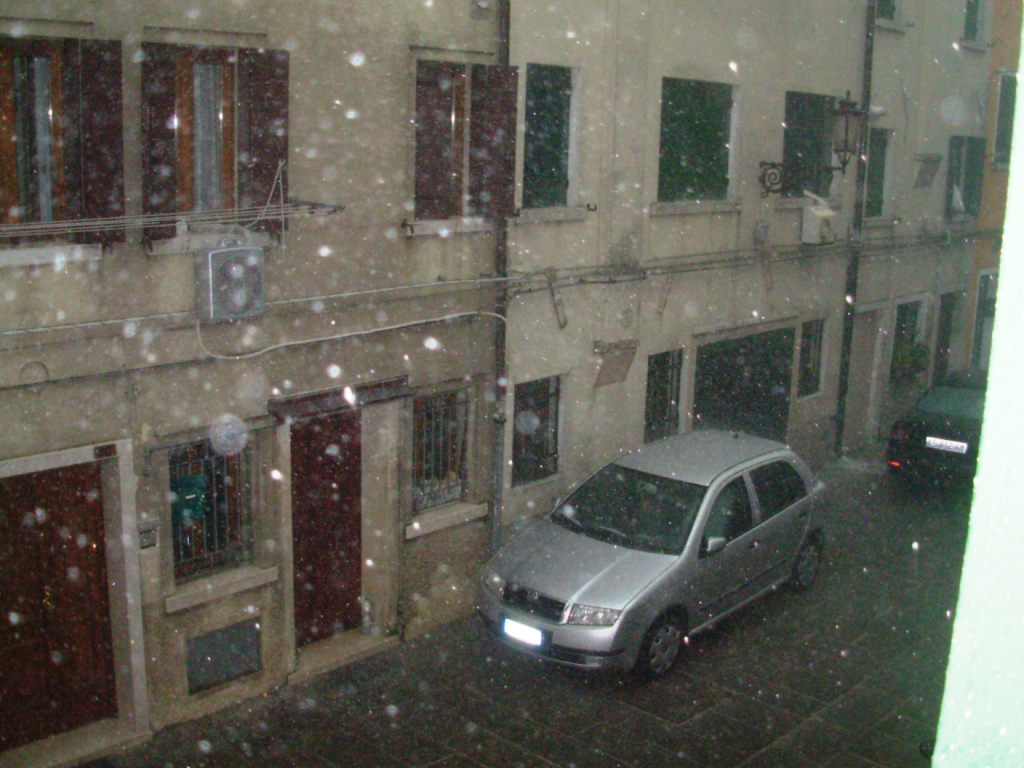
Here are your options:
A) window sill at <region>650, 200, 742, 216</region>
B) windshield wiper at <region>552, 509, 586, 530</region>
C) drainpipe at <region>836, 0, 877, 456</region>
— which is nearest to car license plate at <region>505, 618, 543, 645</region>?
windshield wiper at <region>552, 509, 586, 530</region>

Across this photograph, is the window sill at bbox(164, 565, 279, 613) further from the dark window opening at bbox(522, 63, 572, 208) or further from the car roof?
the dark window opening at bbox(522, 63, 572, 208)

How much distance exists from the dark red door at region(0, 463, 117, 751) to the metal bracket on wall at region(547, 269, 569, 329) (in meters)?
4.92

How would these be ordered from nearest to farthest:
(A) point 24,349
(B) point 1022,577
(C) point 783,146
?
(B) point 1022,577
(A) point 24,349
(C) point 783,146

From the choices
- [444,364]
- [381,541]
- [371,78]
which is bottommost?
[381,541]

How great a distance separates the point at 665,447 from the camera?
11148mm

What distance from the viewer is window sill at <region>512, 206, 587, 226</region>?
10727mm

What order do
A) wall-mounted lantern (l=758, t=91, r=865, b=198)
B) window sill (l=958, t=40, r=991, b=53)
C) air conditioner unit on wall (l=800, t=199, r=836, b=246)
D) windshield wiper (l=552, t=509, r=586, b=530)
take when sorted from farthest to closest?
window sill (l=958, t=40, r=991, b=53), air conditioner unit on wall (l=800, t=199, r=836, b=246), wall-mounted lantern (l=758, t=91, r=865, b=198), windshield wiper (l=552, t=509, r=586, b=530)

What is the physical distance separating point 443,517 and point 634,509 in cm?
183

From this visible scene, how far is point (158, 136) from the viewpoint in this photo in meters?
7.59

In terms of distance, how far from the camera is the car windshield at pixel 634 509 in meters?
9.70

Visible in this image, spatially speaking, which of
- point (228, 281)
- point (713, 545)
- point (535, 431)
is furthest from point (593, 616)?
point (228, 281)

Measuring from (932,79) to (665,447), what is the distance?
1055cm

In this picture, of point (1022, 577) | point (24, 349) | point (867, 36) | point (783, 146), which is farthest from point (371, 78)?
point (867, 36)

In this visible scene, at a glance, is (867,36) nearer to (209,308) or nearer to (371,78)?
(371,78)
